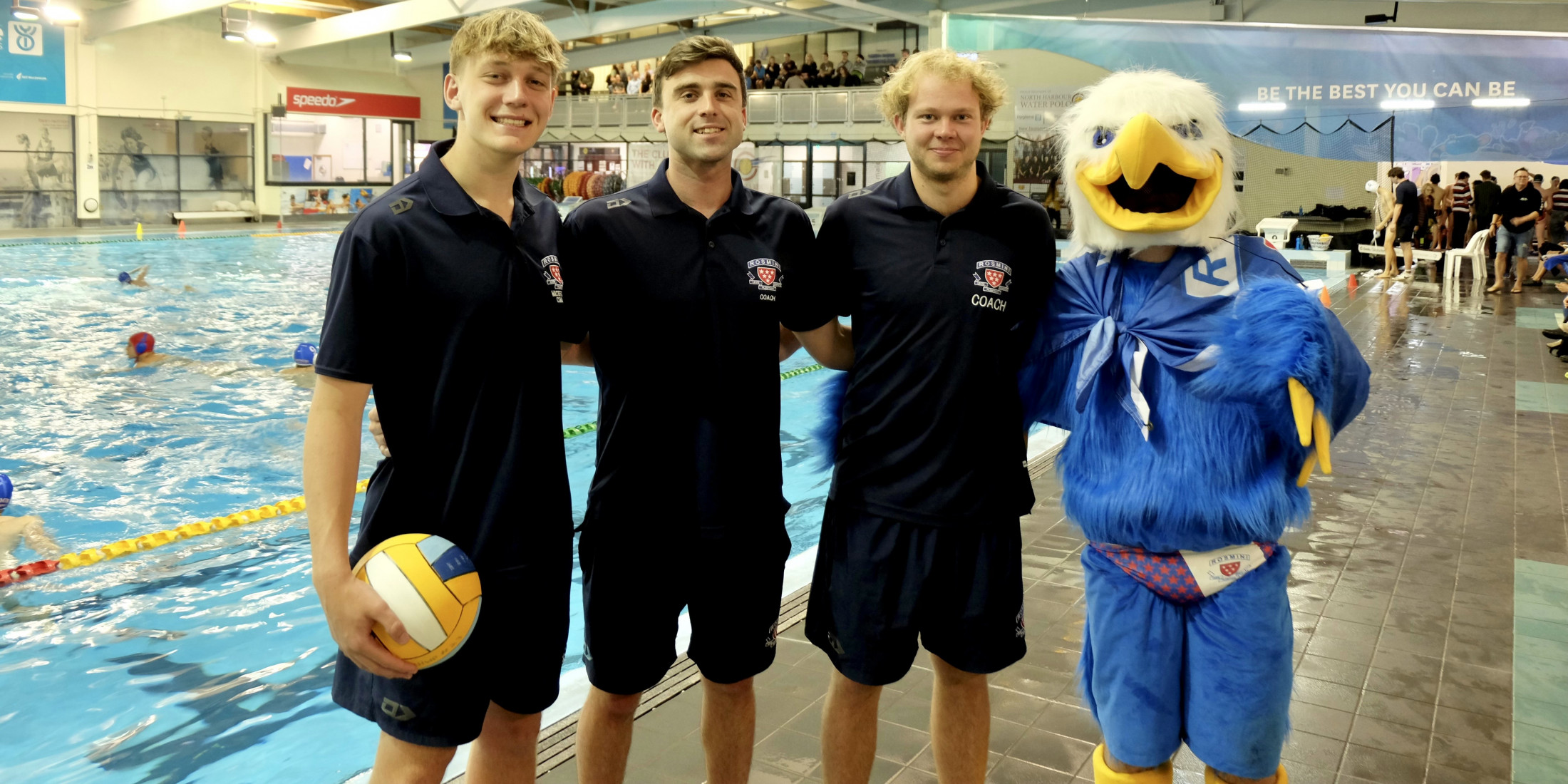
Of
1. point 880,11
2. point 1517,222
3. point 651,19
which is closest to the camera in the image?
point 1517,222

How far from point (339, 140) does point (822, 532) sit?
31715 mm

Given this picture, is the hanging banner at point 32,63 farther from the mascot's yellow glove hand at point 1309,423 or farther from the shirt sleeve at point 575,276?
the mascot's yellow glove hand at point 1309,423

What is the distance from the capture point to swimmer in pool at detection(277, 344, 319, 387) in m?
8.94

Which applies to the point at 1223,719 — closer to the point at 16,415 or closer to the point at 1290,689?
the point at 1290,689

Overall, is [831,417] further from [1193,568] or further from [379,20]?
[379,20]

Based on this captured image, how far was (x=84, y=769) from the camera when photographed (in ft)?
10.9

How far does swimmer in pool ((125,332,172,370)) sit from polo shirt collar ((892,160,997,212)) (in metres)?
8.88

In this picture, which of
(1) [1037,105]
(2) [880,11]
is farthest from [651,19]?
(1) [1037,105]

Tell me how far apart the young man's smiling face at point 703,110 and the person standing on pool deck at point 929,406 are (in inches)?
11.9

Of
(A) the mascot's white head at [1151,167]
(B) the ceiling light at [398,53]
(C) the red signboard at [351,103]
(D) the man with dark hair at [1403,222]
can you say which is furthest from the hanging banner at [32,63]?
(A) the mascot's white head at [1151,167]

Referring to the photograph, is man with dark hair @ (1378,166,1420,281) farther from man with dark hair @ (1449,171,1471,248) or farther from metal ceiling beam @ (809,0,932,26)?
metal ceiling beam @ (809,0,932,26)

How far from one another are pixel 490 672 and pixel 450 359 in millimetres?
572

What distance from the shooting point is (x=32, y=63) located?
73.5ft

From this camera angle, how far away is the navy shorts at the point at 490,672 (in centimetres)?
186
